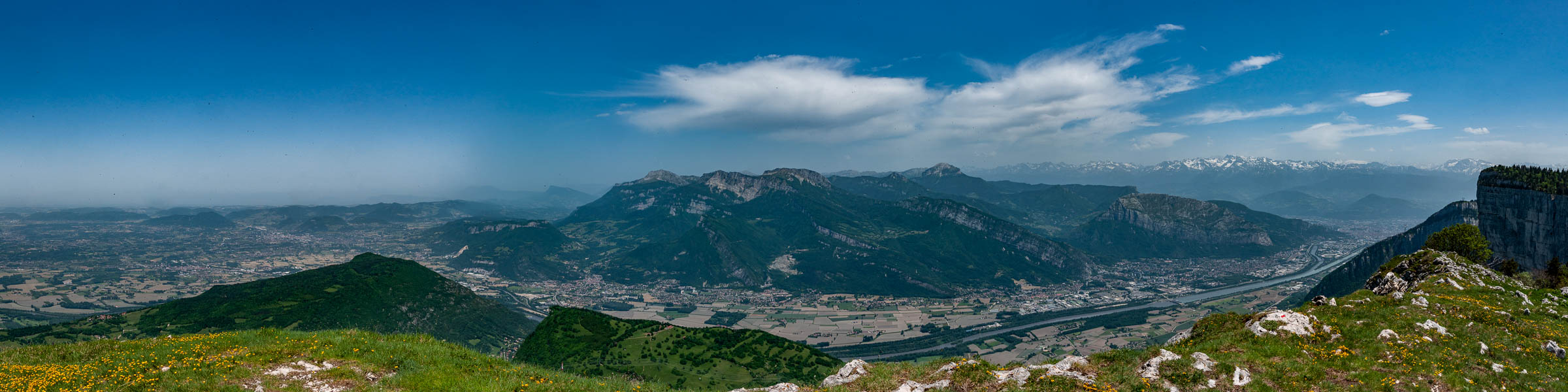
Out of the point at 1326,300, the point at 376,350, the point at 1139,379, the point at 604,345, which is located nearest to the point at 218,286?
the point at 604,345

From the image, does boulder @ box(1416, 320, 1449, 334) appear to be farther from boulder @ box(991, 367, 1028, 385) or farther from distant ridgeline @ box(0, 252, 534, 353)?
distant ridgeline @ box(0, 252, 534, 353)

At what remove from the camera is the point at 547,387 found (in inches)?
783

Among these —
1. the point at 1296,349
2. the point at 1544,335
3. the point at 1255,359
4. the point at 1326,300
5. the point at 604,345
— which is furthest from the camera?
the point at 604,345

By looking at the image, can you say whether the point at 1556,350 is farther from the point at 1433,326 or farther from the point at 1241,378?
the point at 1241,378

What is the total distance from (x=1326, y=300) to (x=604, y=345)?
116 meters

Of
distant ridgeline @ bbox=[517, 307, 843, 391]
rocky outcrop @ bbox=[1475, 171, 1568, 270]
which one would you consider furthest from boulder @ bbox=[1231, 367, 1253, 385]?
rocky outcrop @ bbox=[1475, 171, 1568, 270]

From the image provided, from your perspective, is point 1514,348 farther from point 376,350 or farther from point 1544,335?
point 376,350

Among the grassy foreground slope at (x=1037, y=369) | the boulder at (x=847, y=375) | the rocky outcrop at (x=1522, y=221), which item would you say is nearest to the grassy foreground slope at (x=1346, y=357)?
the grassy foreground slope at (x=1037, y=369)

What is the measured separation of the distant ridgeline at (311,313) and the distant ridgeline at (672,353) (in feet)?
190

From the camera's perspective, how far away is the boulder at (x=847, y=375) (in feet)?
75.1

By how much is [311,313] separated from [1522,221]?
302 meters

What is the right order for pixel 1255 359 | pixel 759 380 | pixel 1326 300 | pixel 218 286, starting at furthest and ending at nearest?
1. pixel 218 286
2. pixel 759 380
3. pixel 1326 300
4. pixel 1255 359

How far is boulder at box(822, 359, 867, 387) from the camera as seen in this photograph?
2288cm

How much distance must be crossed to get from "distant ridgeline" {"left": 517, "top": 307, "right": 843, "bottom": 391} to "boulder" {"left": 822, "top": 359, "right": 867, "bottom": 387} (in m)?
69.9
